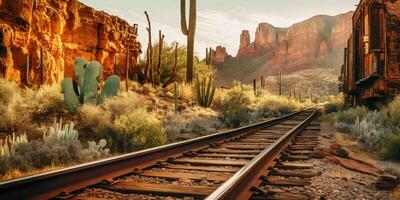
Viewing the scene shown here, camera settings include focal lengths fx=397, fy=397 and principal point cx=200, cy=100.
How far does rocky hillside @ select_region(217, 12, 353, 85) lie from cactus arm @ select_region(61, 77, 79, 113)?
4546 inches

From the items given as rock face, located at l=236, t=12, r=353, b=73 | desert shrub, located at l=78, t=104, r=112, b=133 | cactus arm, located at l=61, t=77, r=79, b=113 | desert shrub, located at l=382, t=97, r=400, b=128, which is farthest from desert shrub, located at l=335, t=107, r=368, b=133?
rock face, located at l=236, t=12, r=353, b=73

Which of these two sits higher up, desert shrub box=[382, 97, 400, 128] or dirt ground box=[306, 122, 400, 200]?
desert shrub box=[382, 97, 400, 128]

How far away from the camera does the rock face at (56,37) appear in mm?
22344

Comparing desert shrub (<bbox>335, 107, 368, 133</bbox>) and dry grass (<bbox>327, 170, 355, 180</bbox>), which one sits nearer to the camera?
dry grass (<bbox>327, 170, 355, 180</bbox>)

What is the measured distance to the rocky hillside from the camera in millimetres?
142500

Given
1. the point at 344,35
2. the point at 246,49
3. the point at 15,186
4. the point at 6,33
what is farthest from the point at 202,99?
the point at 246,49

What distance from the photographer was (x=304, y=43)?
513 ft

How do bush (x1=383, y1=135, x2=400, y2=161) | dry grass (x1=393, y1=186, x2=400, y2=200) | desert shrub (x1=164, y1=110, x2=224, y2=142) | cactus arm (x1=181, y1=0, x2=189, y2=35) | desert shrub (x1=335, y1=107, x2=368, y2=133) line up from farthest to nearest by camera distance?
cactus arm (x1=181, y1=0, x2=189, y2=35), desert shrub (x1=335, y1=107, x2=368, y2=133), desert shrub (x1=164, y1=110, x2=224, y2=142), bush (x1=383, y1=135, x2=400, y2=161), dry grass (x1=393, y1=186, x2=400, y2=200)

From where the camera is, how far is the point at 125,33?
36.6 meters

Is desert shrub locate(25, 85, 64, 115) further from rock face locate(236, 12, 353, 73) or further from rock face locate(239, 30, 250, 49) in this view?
rock face locate(239, 30, 250, 49)

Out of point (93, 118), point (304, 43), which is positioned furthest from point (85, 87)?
point (304, 43)

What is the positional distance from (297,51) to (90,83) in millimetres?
148003

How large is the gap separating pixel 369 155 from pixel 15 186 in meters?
6.88

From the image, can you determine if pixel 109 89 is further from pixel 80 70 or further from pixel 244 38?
pixel 244 38
